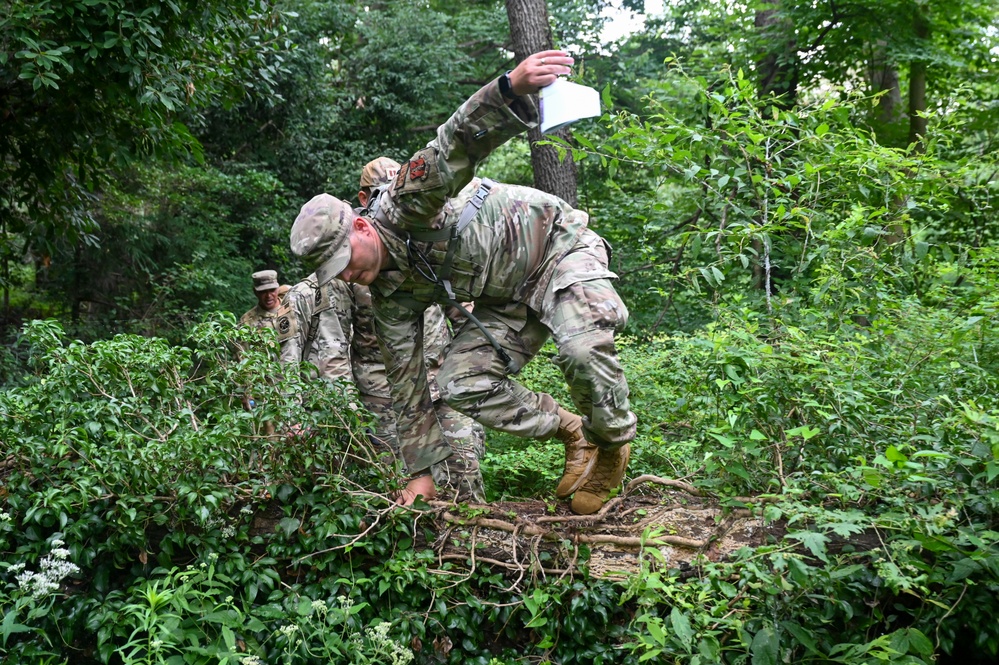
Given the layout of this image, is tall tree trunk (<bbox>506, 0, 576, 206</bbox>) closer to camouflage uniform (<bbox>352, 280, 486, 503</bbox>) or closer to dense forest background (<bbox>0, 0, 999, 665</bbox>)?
dense forest background (<bbox>0, 0, 999, 665</bbox>)

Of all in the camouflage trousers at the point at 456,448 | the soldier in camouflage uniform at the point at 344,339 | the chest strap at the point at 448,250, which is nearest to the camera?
the chest strap at the point at 448,250

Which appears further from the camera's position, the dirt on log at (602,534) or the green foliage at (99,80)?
the green foliage at (99,80)

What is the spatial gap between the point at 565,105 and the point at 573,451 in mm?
1770

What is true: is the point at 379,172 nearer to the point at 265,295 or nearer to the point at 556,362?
the point at 556,362

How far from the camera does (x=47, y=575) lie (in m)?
2.97

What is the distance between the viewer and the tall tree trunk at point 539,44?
25.9 ft

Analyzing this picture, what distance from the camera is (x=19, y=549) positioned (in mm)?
3256

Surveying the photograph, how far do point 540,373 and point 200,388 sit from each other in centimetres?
289

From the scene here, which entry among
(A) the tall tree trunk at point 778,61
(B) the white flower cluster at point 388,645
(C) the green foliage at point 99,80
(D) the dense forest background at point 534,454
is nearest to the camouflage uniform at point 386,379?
(D) the dense forest background at point 534,454

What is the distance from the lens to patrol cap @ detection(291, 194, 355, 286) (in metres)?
3.53

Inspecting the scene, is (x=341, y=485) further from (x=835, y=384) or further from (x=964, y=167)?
(x=964, y=167)

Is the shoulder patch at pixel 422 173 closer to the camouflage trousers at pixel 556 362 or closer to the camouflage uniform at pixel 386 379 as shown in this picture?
the camouflage trousers at pixel 556 362

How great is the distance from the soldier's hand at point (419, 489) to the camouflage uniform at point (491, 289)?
74 millimetres

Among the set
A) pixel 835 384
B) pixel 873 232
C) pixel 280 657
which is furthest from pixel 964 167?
pixel 280 657
